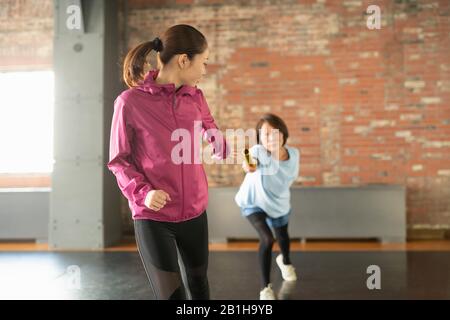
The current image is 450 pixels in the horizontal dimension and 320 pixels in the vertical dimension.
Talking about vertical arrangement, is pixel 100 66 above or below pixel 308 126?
above

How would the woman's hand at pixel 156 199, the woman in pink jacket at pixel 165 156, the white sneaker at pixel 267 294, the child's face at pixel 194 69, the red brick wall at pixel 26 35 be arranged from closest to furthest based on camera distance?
the woman's hand at pixel 156 199 → the woman in pink jacket at pixel 165 156 → the child's face at pixel 194 69 → the white sneaker at pixel 267 294 → the red brick wall at pixel 26 35

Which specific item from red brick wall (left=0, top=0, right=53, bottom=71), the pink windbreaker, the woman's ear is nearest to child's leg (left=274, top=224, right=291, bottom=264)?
the pink windbreaker

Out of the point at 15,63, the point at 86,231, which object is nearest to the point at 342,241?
the point at 86,231

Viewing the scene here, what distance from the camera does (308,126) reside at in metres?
6.39

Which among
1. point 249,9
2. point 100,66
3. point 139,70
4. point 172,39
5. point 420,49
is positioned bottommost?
point 139,70

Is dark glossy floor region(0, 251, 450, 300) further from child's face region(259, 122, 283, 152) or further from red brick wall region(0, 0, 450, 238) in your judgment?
red brick wall region(0, 0, 450, 238)

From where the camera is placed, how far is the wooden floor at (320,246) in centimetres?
538

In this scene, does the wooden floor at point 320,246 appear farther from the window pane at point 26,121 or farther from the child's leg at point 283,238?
the child's leg at point 283,238

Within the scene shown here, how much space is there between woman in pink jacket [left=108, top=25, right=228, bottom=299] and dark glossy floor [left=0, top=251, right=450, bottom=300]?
1.88m

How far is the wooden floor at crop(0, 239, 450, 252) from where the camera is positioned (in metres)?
5.38

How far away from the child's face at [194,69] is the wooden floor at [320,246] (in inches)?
163

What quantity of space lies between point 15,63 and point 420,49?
243 inches

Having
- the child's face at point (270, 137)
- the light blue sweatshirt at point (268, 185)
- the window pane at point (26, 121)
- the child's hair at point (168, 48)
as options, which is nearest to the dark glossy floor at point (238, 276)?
the light blue sweatshirt at point (268, 185)
